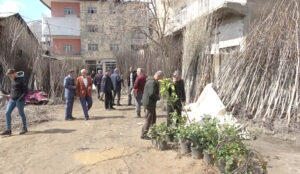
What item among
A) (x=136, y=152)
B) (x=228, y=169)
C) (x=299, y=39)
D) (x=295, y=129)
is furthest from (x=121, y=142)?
(x=299, y=39)

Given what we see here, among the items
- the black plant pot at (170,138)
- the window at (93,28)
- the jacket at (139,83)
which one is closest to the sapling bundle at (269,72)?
the black plant pot at (170,138)

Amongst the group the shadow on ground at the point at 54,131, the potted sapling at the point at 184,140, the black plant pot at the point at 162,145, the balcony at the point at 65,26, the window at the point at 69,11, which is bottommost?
the shadow on ground at the point at 54,131

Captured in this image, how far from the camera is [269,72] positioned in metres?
6.31

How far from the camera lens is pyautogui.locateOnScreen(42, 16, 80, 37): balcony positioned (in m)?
28.3

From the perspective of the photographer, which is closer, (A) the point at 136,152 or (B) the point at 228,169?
(B) the point at 228,169

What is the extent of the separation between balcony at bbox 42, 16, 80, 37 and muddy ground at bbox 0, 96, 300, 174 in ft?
79.1

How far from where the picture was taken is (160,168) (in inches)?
160

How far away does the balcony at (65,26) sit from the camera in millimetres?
28312

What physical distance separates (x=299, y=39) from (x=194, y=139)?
12.6 feet

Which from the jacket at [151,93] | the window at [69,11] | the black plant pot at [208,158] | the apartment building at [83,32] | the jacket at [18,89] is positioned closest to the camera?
the black plant pot at [208,158]

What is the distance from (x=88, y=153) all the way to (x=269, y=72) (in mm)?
4835

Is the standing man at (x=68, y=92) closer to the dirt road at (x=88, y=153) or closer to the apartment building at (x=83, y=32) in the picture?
the dirt road at (x=88, y=153)

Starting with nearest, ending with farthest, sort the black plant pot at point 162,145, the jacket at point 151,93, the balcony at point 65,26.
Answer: the black plant pot at point 162,145 → the jacket at point 151,93 → the balcony at point 65,26

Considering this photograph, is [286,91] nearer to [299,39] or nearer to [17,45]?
[299,39]
